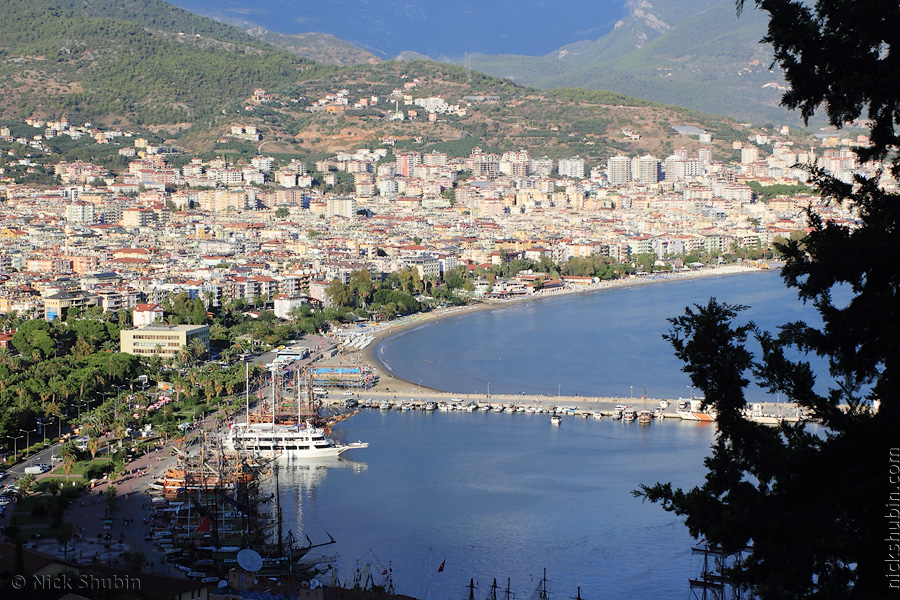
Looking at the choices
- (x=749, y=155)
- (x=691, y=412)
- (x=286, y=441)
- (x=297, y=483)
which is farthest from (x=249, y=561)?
(x=749, y=155)

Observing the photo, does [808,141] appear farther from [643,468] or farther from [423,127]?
[643,468]

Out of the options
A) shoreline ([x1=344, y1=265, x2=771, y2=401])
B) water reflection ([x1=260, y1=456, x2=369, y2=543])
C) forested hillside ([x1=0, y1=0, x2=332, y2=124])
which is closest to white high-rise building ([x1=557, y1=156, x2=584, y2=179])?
forested hillside ([x1=0, y1=0, x2=332, y2=124])

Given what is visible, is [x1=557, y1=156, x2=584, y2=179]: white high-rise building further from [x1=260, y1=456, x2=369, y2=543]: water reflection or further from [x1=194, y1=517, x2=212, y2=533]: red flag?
[x1=194, y1=517, x2=212, y2=533]: red flag

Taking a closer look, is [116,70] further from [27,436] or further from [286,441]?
[286,441]

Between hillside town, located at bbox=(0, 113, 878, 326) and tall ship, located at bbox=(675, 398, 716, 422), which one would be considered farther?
hillside town, located at bbox=(0, 113, 878, 326)

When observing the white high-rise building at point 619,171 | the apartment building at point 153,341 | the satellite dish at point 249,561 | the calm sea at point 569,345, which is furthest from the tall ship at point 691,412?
the white high-rise building at point 619,171

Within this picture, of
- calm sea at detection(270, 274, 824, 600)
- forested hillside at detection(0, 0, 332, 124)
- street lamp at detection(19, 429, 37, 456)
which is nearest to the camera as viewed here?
calm sea at detection(270, 274, 824, 600)

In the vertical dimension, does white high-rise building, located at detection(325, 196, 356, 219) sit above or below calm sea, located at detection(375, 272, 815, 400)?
above
